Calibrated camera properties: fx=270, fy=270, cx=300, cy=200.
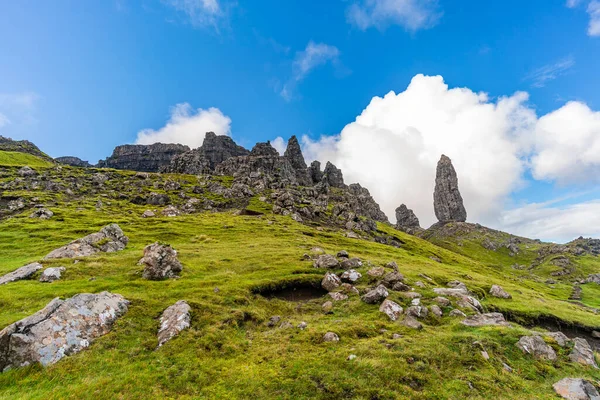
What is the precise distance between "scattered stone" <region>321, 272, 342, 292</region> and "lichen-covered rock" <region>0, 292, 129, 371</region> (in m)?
22.8

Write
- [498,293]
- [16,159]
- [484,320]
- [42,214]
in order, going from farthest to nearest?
[16,159] < [42,214] < [498,293] < [484,320]

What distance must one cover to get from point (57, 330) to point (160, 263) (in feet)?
50.1

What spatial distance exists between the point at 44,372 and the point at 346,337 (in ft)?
68.0

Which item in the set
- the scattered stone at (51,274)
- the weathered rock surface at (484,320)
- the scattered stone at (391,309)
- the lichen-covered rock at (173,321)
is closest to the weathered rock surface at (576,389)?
the weathered rock surface at (484,320)

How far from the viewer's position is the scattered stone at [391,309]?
27.4m

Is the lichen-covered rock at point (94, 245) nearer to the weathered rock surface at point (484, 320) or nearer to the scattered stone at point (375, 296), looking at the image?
the scattered stone at point (375, 296)

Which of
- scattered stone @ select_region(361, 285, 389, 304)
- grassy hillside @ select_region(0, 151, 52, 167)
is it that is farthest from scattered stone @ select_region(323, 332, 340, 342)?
grassy hillside @ select_region(0, 151, 52, 167)

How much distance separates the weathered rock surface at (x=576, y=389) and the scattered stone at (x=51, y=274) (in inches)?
1827

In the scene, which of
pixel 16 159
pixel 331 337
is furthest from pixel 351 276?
pixel 16 159

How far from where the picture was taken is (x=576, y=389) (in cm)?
1661

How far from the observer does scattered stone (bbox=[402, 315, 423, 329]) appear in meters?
24.8

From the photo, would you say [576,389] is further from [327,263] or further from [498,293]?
[498,293]

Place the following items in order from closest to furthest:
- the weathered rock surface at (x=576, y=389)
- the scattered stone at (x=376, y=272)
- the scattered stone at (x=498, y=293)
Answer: the weathered rock surface at (x=576, y=389) < the scattered stone at (x=376, y=272) < the scattered stone at (x=498, y=293)

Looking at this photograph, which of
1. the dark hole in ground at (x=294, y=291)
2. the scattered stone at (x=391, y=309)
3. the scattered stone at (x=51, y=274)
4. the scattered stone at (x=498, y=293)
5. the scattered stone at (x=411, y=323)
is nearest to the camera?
the scattered stone at (x=411, y=323)
